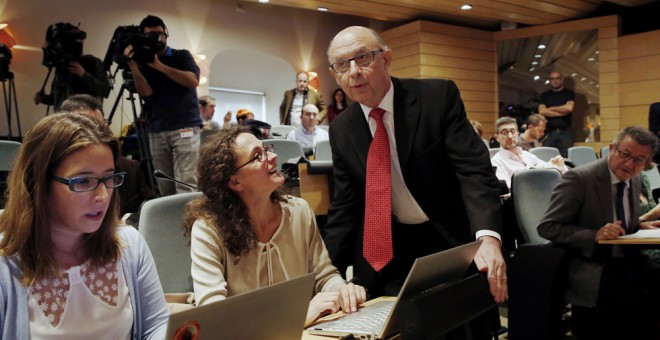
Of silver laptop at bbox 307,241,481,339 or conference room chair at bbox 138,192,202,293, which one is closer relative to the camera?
silver laptop at bbox 307,241,481,339

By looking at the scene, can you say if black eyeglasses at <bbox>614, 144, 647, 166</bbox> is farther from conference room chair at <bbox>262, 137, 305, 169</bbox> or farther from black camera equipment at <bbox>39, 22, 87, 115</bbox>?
black camera equipment at <bbox>39, 22, 87, 115</bbox>

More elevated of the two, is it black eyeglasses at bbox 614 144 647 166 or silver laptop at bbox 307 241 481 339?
black eyeglasses at bbox 614 144 647 166

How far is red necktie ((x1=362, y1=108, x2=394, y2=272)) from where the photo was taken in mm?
1827

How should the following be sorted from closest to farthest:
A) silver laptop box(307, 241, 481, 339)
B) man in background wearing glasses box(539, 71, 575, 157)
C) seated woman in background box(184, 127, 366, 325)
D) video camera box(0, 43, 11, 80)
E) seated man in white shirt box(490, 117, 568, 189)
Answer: silver laptop box(307, 241, 481, 339)
seated woman in background box(184, 127, 366, 325)
seated man in white shirt box(490, 117, 568, 189)
video camera box(0, 43, 11, 80)
man in background wearing glasses box(539, 71, 575, 157)

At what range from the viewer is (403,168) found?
1.83 meters

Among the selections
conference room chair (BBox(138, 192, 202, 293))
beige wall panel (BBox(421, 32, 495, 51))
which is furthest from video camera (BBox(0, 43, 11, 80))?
beige wall panel (BBox(421, 32, 495, 51))

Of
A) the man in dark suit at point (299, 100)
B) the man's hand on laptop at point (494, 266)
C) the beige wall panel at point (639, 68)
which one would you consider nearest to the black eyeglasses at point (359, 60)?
the man's hand on laptop at point (494, 266)

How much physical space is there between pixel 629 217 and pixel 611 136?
6600 mm

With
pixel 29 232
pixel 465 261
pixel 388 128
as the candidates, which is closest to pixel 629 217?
pixel 388 128

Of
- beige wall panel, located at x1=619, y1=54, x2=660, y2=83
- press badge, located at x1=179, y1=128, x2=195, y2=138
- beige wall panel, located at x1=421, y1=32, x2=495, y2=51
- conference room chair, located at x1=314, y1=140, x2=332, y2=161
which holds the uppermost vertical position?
beige wall panel, located at x1=421, y1=32, x2=495, y2=51

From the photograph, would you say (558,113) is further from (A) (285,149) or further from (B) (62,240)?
(B) (62,240)

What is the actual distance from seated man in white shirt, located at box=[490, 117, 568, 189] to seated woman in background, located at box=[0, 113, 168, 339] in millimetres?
3815

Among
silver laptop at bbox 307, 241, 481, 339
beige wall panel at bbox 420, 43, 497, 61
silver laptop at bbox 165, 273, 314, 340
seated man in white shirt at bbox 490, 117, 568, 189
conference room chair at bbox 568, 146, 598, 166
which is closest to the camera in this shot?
silver laptop at bbox 165, 273, 314, 340

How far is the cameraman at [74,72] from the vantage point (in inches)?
167
